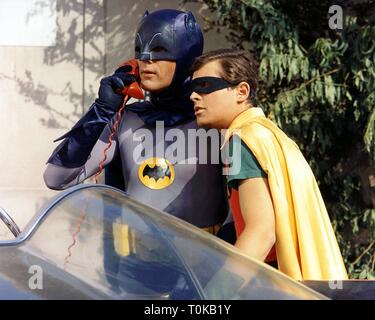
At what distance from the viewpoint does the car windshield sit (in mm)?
1661

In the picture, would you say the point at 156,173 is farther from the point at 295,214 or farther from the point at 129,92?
the point at 295,214

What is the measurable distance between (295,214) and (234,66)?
1.89 feet

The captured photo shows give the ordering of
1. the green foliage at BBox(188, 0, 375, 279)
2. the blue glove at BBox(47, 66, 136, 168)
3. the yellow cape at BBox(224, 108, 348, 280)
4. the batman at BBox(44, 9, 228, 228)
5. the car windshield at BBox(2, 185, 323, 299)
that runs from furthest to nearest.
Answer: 1. the green foliage at BBox(188, 0, 375, 279)
2. the batman at BBox(44, 9, 228, 228)
3. the blue glove at BBox(47, 66, 136, 168)
4. the yellow cape at BBox(224, 108, 348, 280)
5. the car windshield at BBox(2, 185, 323, 299)

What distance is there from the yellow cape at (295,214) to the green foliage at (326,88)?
2.38 metres

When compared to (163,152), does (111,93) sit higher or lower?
higher

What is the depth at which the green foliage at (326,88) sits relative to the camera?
5.11m

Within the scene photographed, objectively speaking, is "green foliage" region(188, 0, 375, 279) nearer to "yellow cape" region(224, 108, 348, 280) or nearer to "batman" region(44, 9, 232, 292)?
"batman" region(44, 9, 232, 292)

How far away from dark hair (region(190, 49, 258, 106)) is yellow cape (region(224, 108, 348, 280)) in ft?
0.79

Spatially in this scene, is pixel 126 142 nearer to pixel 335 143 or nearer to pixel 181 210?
pixel 181 210

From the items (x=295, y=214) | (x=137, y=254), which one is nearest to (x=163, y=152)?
(x=295, y=214)

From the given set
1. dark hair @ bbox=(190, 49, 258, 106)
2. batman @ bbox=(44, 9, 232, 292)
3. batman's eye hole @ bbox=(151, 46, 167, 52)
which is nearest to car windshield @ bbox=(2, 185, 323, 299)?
dark hair @ bbox=(190, 49, 258, 106)

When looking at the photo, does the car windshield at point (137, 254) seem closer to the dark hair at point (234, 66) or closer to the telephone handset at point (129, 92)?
the dark hair at point (234, 66)

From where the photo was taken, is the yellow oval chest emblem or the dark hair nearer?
the dark hair

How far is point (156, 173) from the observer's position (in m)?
3.12
